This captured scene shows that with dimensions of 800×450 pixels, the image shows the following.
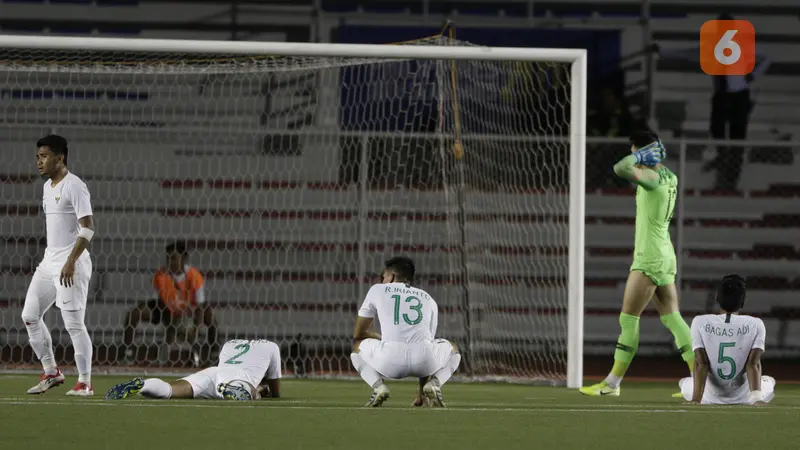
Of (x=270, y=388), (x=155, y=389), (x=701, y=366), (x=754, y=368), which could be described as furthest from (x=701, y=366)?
(x=155, y=389)

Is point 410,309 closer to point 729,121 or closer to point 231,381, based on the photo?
point 231,381

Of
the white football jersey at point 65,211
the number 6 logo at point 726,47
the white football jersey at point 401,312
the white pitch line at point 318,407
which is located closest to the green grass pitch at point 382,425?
the white pitch line at point 318,407

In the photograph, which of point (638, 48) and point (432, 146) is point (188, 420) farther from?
point (638, 48)

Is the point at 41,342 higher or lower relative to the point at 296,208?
lower

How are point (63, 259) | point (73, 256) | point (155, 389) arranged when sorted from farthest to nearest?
point (63, 259), point (73, 256), point (155, 389)

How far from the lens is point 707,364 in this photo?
8.34 metres

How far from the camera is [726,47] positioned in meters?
17.9

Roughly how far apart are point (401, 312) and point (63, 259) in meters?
2.34

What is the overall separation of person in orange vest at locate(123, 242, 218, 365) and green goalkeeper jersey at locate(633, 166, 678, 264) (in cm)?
493

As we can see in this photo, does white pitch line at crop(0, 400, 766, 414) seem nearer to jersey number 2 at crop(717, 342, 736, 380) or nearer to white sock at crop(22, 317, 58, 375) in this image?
jersey number 2 at crop(717, 342, 736, 380)

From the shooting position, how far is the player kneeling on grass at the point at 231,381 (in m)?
8.00

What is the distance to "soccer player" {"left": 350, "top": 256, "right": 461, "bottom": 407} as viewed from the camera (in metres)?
8.02

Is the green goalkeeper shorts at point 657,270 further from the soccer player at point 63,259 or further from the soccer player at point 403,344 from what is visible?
the soccer player at point 63,259

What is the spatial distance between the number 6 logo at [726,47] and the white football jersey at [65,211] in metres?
11.0
